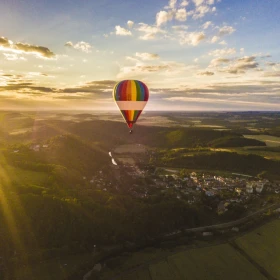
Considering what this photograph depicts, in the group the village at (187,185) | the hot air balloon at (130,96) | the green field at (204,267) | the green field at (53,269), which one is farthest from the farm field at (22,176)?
the green field at (204,267)

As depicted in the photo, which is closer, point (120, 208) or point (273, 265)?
point (273, 265)

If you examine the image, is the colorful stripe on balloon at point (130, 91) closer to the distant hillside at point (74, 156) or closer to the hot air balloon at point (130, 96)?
the hot air balloon at point (130, 96)

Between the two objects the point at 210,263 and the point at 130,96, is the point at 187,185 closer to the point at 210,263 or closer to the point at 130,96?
the point at 210,263

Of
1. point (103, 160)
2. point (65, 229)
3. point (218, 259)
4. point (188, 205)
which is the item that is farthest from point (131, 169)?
point (218, 259)

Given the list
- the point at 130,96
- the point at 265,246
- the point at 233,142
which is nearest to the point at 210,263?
the point at 265,246

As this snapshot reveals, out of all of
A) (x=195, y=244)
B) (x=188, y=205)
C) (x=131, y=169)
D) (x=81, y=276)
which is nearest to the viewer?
(x=81, y=276)

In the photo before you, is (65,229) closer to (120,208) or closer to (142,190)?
(120,208)
